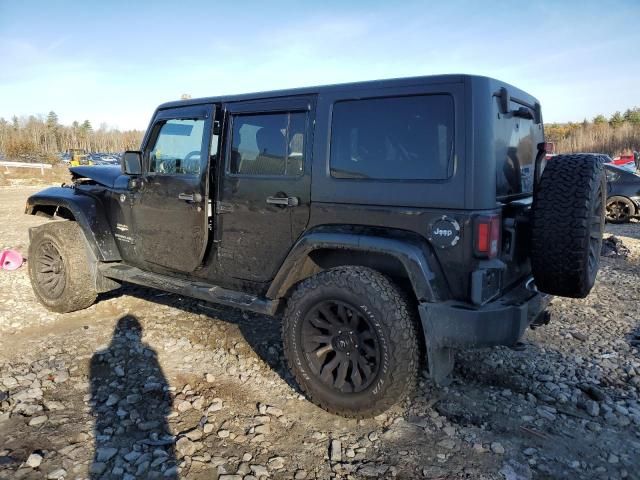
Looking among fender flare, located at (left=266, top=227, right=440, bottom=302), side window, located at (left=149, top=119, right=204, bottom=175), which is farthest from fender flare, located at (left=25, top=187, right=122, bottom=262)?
fender flare, located at (left=266, top=227, right=440, bottom=302)

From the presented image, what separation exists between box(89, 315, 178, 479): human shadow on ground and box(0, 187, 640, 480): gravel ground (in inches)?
0.4

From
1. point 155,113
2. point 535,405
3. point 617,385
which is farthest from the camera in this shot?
point 155,113

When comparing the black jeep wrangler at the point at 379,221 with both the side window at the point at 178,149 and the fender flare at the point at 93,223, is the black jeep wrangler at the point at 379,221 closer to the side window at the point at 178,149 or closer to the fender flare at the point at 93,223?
the side window at the point at 178,149

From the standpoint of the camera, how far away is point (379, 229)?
117 inches

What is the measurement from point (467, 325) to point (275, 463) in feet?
4.34

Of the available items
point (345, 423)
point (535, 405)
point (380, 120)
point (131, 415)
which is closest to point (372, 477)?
point (345, 423)

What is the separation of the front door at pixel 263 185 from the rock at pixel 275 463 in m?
1.31

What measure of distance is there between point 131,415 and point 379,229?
6.59ft

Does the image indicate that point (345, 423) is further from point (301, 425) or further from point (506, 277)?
point (506, 277)

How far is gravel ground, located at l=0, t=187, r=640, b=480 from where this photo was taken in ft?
8.42

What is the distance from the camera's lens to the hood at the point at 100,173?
4629 millimetres

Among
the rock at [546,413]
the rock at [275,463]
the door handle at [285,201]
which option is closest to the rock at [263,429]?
the rock at [275,463]

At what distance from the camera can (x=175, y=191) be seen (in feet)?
13.0

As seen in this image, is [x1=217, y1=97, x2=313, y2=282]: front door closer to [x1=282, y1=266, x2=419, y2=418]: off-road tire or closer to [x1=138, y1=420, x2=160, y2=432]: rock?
[x1=282, y1=266, x2=419, y2=418]: off-road tire
